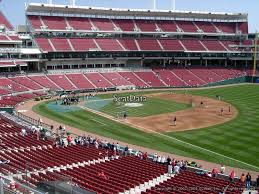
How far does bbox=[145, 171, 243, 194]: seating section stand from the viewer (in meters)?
23.0

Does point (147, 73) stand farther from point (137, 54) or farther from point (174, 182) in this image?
point (174, 182)

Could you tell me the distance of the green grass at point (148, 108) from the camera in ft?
197

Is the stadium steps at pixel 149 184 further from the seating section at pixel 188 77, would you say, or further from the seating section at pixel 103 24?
the seating section at pixel 103 24

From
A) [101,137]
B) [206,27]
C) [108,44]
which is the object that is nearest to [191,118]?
[101,137]

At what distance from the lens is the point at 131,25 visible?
11331 cm

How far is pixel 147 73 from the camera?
105m

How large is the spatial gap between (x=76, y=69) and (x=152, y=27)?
2883 cm

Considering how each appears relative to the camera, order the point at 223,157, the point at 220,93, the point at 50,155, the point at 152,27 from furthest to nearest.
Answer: the point at 152,27, the point at 220,93, the point at 223,157, the point at 50,155

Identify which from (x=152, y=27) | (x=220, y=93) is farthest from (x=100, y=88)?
(x=152, y=27)

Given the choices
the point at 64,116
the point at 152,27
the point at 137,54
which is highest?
the point at 152,27

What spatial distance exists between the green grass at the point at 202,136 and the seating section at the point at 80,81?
2473cm

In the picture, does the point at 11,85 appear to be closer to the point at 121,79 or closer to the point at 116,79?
the point at 116,79

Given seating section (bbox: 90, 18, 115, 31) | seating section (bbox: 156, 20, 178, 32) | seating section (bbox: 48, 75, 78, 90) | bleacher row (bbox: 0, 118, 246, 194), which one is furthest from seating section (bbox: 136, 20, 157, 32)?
bleacher row (bbox: 0, 118, 246, 194)

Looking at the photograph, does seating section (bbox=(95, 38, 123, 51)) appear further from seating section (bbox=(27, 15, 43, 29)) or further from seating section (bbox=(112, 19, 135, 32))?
seating section (bbox=(27, 15, 43, 29))
